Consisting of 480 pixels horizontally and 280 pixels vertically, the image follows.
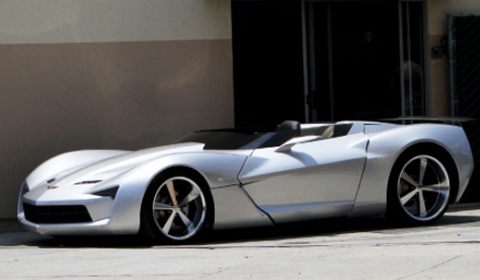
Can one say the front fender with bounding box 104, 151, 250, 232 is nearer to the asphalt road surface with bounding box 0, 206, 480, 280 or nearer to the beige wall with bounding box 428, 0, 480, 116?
the asphalt road surface with bounding box 0, 206, 480, 280

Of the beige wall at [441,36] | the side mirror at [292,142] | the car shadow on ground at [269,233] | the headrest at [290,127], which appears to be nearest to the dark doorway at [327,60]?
the beige wall at [441,36]

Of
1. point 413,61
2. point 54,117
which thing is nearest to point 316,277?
point 54,117

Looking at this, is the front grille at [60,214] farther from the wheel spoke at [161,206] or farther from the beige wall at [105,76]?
the beige wall at [105,76]

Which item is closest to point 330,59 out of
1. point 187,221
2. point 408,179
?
point 408,179

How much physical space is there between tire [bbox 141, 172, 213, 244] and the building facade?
3.03 metres

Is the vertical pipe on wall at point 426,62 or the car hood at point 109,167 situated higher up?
the vertical pipe on wall at point 426,62

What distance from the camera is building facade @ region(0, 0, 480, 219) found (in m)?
12.0

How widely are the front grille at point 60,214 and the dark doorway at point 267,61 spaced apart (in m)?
3.89

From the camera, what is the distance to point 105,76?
12266 mm

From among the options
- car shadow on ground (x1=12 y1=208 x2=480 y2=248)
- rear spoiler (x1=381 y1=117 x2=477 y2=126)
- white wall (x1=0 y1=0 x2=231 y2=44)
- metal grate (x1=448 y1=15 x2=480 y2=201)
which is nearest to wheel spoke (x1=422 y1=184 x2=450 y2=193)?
car shadow on ground (x1=12 y1=208 x2=480 y2=248)

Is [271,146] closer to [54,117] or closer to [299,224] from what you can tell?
[299,224]

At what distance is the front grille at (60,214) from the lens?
9.23m

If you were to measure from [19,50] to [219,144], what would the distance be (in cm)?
305

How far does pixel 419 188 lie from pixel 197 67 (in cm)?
339
